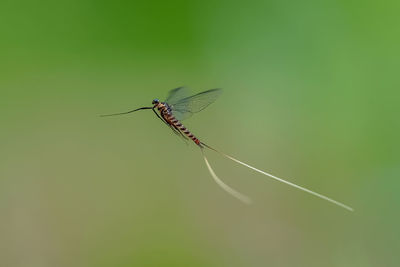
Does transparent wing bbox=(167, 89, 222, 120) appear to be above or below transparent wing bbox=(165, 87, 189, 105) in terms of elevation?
below

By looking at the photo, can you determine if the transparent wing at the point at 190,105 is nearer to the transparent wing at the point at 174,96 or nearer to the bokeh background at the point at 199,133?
the transparent wing at the point at 174,96

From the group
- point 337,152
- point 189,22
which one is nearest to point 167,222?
point 337,152

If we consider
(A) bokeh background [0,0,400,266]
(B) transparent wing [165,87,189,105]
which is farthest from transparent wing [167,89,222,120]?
(A) bokeh background [0,0,400,266]

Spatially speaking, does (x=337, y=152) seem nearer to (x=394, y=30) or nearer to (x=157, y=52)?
(x=394, y=30)

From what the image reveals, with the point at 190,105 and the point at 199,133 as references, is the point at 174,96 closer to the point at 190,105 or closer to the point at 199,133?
the point at 190,105

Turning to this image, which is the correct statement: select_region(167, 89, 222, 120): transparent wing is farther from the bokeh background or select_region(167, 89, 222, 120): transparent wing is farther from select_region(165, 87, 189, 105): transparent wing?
the bokeh background

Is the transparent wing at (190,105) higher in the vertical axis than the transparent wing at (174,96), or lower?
lower

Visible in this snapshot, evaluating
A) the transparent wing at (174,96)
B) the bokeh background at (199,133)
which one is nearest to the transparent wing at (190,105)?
the transparent wing at (174,96)
